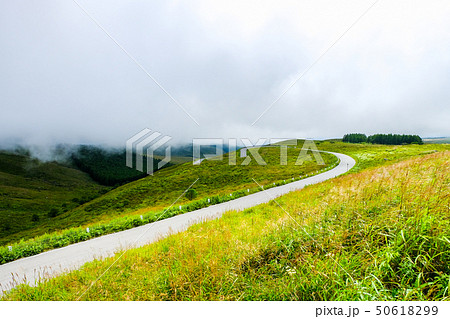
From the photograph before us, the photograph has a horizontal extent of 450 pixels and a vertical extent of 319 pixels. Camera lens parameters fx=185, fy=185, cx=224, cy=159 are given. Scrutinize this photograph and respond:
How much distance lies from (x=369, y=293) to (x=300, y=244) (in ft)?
4.24

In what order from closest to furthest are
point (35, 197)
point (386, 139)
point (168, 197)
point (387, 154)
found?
point (168, 197) → point (387, 154) → point (386, 139) → point (35, 197)

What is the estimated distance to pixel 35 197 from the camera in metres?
145

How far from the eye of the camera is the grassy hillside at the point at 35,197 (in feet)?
330

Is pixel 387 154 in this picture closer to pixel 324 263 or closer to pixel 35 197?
pixel 324 263

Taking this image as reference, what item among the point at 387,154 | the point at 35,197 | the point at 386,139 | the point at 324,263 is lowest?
the point at 35,197

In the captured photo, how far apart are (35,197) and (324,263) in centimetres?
20853

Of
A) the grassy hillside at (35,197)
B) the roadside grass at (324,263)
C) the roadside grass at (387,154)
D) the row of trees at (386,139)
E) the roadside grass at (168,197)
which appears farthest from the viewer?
the row of trees at (386,139)

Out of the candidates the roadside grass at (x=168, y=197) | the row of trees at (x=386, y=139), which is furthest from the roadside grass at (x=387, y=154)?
the row of trees at (x=386, y=139)

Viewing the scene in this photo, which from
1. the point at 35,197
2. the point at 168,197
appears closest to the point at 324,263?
the point at 168,197

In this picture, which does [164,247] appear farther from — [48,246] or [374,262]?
[48,246]

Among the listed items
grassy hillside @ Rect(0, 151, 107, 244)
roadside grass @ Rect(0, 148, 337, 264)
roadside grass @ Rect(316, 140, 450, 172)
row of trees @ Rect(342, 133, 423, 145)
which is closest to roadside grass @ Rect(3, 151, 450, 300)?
roadside grass @ Rect(0, 148, 337, 264)

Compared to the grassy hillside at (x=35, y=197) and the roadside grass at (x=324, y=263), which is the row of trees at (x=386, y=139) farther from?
the grassy hillside at (x=35, y=197)

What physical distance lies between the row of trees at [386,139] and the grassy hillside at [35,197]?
178 m

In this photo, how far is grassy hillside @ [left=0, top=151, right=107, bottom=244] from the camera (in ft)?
330
